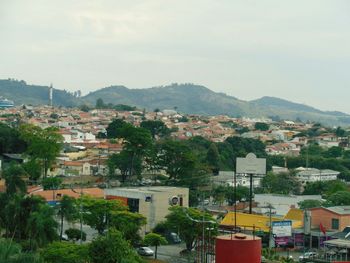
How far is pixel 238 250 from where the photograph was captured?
318 inches

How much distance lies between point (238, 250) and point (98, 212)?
1340cm

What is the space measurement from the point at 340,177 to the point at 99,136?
22.8 meters

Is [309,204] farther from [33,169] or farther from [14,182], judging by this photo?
[33,169]

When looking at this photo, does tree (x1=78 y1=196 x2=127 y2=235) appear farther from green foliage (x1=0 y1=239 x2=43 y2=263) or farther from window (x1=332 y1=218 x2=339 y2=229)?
green foliage (x1=0 y1=239 x2=43 y2=263)

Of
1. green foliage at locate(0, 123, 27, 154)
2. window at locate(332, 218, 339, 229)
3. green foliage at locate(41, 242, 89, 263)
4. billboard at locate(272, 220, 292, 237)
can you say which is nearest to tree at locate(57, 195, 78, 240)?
green foliage at locate(41, 242, 89, 263)

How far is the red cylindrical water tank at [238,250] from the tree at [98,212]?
13005 mm

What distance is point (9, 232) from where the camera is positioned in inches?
741

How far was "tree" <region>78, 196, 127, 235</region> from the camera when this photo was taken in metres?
21.0

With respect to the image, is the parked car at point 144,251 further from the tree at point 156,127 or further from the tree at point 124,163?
the tree at point 156,127

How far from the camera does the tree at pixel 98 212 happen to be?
21.0 metres

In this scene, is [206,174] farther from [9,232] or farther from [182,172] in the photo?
[9,232]

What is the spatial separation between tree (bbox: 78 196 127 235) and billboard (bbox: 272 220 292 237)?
15.1 ft

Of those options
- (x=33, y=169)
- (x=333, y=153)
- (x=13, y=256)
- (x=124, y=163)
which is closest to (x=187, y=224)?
(x=13, y=256)

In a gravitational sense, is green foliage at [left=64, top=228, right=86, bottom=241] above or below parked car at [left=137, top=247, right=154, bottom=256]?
above
